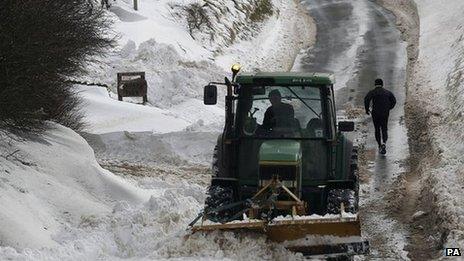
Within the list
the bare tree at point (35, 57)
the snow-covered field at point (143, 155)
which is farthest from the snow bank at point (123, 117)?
the bare tree at point (35, 57)

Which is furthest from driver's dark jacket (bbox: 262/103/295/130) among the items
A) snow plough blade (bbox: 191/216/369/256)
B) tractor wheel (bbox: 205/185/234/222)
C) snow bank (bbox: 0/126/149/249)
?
snow bank (bbox: 0/126/149/249)

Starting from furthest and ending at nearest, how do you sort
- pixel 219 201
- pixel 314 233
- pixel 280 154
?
pixel 219 201 < pixel 280 154 < pixel 314 233

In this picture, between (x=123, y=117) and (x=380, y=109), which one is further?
(x=123, y=117)

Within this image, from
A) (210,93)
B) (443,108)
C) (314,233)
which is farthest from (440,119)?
(314,233)

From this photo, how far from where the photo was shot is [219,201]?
29.0 ft

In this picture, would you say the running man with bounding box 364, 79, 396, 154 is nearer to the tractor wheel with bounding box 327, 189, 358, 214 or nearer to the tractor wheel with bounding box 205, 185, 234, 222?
the tractor wheel with bounding box 327, 189, 358, 214

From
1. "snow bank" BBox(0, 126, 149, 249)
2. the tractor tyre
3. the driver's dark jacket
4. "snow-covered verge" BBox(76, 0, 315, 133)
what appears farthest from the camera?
"snow-covered verge" BBox(76, 0, 315, 133)

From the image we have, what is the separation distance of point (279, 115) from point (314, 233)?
1968mm

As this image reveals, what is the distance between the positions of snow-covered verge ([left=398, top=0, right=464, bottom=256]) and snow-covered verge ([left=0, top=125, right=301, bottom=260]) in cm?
320

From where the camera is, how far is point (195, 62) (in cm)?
2366

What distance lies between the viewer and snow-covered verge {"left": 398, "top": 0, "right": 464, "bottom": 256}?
10024mm

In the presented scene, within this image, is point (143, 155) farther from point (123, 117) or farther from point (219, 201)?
point (219, 201)

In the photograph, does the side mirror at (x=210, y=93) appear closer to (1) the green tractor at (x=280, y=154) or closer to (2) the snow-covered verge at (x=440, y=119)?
(1) the green tractor at (x=280, y=154)

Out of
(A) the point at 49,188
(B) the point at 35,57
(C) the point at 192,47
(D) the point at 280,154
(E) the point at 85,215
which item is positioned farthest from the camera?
(C) the point at 192,47
